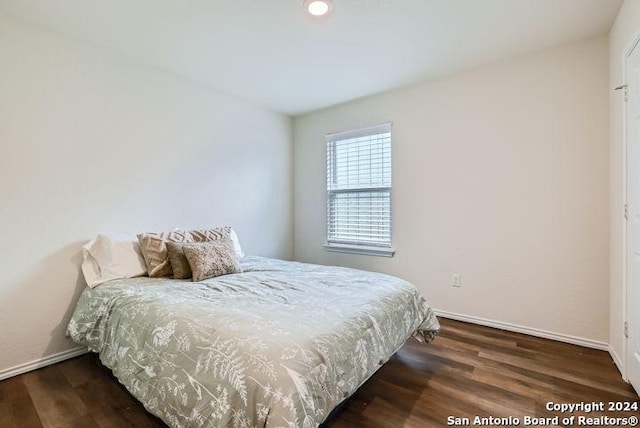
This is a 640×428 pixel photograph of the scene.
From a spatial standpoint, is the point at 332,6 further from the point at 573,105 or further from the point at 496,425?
the point at 496,425

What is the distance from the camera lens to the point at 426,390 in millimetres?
1861

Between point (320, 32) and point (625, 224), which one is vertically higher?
point (320, 32)

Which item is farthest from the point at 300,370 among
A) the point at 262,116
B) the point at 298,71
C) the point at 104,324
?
the point at 262,116

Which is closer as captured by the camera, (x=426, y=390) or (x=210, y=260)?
(x=426, y=390)

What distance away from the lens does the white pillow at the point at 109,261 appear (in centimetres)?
229

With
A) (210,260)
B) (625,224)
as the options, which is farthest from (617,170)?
→ (210,260)

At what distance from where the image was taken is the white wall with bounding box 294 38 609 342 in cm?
239

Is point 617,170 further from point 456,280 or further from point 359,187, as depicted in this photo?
point 359,187

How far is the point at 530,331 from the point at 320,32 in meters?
3.02

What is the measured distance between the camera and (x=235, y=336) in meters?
1.32

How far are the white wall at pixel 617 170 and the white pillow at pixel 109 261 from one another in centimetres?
347

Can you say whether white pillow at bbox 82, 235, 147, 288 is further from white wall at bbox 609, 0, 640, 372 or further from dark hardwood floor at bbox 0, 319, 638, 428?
white wall at bbox 609, 0, 640, 372

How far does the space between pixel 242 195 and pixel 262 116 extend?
1057 mm

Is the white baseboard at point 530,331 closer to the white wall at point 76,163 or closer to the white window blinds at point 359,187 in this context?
the white window blinds at point 359,187
